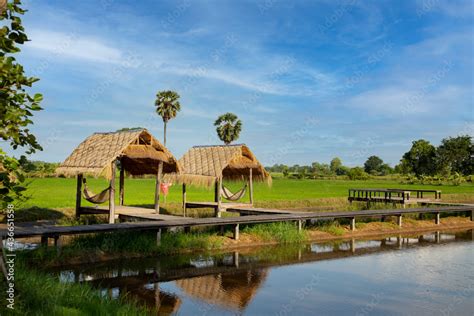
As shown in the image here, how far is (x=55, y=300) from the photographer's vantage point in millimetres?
5438

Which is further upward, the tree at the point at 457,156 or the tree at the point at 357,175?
the tree at the point at 457,156

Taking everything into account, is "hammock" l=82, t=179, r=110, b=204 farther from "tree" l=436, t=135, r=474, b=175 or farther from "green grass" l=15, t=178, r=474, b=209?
"tree" l=436, t=135, r=474, b=175

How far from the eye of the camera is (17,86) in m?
2.44

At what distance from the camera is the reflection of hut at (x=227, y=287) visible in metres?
7.21

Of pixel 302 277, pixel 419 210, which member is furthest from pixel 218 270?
pixel 419 210

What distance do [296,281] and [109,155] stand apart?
19.3 feet

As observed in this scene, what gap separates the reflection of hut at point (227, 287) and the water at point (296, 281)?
0.05 ft

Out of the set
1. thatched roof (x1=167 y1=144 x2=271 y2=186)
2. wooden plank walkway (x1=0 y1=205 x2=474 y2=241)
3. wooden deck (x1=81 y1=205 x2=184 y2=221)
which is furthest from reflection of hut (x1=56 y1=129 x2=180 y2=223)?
wooden plank walkway (x1=0 y1=205 x2=474 y2=241)

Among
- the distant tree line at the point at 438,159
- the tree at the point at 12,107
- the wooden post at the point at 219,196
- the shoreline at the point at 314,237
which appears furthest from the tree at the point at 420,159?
the tree at the point at 12,107

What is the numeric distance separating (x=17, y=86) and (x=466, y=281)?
28.7 ft

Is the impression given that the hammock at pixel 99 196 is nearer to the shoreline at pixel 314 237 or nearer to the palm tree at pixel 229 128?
the shoreline at pixel 314 237

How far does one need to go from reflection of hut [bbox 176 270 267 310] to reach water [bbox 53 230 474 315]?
2 centimetres

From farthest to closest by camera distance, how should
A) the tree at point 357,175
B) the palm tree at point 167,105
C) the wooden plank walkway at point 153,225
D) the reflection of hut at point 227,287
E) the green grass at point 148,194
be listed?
the tree at point 357,175 < the palm tree at point 167,105 < the green grass at point 148,194 < the wooden plank walkway at point 153,225 < the reflection of hut at point 227,287

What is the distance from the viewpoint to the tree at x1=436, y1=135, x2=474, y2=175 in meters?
69.6
